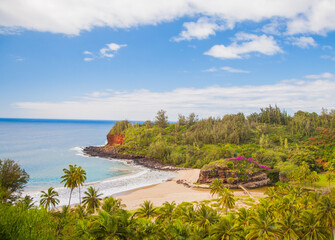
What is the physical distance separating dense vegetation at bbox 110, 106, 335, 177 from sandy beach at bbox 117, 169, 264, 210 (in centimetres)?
2180

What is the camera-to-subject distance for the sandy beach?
4555 cm

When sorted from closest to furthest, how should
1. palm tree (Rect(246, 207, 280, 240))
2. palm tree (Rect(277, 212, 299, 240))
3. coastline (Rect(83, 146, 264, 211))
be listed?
palm tree (Rect(246, 207, 280, 240))
palm tree (Rect(277, 212, 299, 240))
coastline (Rect(83, 146, 264, 211))

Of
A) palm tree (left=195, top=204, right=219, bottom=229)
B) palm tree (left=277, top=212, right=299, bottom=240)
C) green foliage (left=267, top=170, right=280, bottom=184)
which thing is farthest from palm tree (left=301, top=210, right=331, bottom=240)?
green foliage (left=267, top=170, right=280, bottom=184)

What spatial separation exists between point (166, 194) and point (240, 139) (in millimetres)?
58847

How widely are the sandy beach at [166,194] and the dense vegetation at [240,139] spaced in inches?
858

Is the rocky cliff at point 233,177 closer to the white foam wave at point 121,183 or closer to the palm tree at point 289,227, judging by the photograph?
the white foam wave at point 121,183

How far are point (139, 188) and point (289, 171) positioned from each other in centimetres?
4270

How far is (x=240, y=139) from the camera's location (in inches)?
3844

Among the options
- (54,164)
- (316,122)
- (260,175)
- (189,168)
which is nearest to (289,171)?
(260,175)

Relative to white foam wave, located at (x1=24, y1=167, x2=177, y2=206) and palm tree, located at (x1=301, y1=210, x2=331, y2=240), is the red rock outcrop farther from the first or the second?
palm tree, located at (x1=301, y1=210, x2=331, y2=240)

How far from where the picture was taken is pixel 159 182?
62250 mm

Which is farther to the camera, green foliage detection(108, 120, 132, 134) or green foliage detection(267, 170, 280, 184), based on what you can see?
green foliage detection(108, 120, 132, 134)

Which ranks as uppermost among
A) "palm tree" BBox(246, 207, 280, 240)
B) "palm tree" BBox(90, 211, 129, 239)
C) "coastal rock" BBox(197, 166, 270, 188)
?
"palm tree" BBox(90, 211, 129, 239)

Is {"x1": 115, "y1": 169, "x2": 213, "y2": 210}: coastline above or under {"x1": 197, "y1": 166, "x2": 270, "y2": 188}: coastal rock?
under
